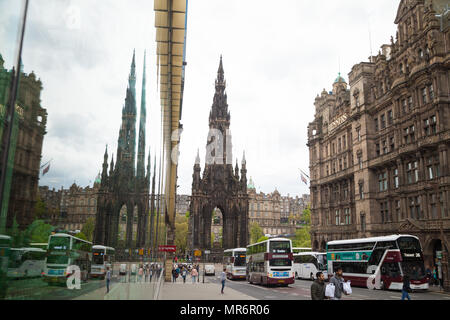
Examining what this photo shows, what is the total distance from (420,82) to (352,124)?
14310mm

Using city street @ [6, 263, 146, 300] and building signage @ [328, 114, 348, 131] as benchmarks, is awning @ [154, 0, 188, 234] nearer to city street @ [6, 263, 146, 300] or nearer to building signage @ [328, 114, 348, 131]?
city street @ [6, 263, 146, 300]

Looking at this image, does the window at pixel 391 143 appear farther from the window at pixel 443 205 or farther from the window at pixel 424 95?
the window at pixel 443 205

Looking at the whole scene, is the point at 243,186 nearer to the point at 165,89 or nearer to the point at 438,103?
the point at 438,103

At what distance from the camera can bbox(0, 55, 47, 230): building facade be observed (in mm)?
1527

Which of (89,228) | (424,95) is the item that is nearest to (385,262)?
(424,95)

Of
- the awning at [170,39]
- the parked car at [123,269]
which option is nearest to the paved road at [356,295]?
the awning at [170,39]

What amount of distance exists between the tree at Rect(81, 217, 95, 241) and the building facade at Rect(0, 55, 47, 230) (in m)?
0.73

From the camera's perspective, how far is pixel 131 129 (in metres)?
4.07

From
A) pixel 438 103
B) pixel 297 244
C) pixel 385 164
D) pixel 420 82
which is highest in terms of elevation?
pixel 420 82

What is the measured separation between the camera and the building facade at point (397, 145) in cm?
3268

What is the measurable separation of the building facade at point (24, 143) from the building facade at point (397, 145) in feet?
102

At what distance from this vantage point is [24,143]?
161 centimetres

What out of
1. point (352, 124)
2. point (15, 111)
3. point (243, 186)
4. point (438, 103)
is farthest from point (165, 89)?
point (243, 186)

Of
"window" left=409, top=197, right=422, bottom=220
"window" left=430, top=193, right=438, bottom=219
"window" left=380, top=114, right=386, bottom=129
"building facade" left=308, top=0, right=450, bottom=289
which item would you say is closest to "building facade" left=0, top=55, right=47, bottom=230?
"building facade" left=308, top=0, right=450, bottom=289
